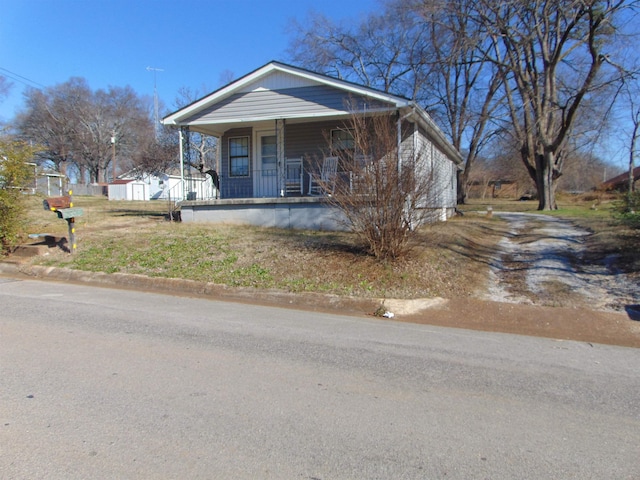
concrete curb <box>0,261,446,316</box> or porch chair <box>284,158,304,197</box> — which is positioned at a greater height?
porch chair <box>284,158,304,197</box>

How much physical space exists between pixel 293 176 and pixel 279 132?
180 centimetres

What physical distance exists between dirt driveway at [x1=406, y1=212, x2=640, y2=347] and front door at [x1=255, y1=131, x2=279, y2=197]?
27.6 ft

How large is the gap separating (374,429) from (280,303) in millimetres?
4408

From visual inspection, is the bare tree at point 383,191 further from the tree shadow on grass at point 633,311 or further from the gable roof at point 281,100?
the gable roof at point 281,100

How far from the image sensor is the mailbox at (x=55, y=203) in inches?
383

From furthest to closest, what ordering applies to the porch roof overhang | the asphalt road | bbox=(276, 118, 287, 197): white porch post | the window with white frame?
the window with white frame
bbox=(276, 118, 287, 197): white porch post
the porch roof overhang
the asphalt road

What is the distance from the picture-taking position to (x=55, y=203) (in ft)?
32.2

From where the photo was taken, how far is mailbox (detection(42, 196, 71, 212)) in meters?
9.72

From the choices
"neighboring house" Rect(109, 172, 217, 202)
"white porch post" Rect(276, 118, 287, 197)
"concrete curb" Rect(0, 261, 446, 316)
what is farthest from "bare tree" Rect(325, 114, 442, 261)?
"neighboring house" Rect(109, 172, 217, 202)

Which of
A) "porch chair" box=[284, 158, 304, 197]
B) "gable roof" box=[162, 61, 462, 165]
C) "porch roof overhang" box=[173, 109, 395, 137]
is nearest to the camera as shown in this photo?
"gable roof" box=[162, 61, 462, 165]

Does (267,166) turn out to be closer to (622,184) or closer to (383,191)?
(383,191)

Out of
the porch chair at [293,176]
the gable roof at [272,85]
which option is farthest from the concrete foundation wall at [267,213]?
the gable roof at [272,85]

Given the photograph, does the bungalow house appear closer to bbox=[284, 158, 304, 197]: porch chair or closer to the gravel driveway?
bbox=[284, 158, 304, 197]: porch chair

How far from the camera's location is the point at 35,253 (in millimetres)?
10266
